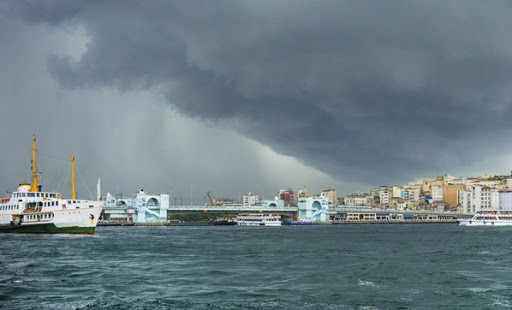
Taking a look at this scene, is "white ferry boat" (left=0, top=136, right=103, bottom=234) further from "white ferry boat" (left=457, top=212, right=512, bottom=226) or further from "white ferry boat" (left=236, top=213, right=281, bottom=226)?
"white ferry boat" (left=457, top=212, right=512, bottom=226)

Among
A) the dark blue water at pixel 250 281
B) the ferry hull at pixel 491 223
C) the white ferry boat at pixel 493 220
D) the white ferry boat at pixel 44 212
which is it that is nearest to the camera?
the dark blue water at pixel 250 281

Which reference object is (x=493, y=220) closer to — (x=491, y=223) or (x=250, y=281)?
(x=491, y=223)

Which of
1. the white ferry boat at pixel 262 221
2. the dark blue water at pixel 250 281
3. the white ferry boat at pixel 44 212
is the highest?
the white ferry boat at pixel 44 212

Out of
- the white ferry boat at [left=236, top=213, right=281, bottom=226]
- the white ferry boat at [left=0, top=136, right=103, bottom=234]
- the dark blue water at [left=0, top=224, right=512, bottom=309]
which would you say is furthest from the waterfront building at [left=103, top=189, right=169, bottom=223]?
the dark blue water at [left=0, top=224, right=512, bottom=309]

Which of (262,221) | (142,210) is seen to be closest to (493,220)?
(262,221)

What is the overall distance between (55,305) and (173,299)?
6.00 m

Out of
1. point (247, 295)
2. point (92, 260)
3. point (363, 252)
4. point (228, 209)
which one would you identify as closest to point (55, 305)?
point (247, 295)

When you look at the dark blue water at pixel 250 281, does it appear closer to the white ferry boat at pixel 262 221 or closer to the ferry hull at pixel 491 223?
the ferry hull at pixel 491 223

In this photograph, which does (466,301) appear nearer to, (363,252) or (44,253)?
(363,252)

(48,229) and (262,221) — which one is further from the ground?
(48,229)

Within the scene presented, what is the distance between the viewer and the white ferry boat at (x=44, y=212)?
7944cm

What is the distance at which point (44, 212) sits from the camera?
80.3 metres

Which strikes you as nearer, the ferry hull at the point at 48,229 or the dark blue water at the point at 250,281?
the dark blue water at the point at 250,281

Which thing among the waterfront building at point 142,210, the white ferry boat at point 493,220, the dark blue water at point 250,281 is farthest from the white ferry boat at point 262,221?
the dark blue water at point 250,281
